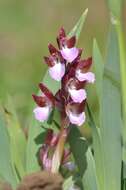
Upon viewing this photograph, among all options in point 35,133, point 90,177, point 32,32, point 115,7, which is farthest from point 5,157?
point 32,32

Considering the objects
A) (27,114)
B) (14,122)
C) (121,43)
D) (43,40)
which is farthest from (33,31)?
(121,43)

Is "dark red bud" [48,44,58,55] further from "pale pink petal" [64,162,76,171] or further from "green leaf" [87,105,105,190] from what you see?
"pale pink petal" [64,162,76,171]

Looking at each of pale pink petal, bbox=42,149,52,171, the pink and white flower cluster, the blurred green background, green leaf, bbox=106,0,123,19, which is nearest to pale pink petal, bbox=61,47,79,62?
the pink and white flower cluster

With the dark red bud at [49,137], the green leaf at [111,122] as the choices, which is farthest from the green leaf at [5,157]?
the green leaf at [111,122]

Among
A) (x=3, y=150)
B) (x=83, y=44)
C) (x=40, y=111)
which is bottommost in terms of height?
(x=83, y=44)

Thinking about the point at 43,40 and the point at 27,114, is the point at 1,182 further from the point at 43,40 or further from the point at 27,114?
the point at 43,40

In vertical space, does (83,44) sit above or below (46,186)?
below
